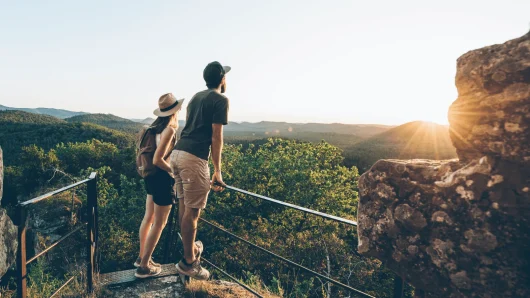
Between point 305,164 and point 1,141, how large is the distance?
61316mm

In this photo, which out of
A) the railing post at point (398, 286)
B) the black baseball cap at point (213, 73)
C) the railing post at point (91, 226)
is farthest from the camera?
the railing post at point (91, 226)

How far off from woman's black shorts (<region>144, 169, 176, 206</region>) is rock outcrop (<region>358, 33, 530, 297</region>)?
2.18 m

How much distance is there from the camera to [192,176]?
3.01 m

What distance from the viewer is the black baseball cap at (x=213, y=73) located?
3.02 meters

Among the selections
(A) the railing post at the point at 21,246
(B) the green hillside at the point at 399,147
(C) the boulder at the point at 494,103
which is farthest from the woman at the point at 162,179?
(B) the green hillside at the point at 399,147

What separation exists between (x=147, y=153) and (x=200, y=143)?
0.65 metres

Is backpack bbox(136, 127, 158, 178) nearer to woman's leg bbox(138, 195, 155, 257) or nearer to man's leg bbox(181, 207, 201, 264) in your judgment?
woman's leg bbox(138, 195, 155, 257)

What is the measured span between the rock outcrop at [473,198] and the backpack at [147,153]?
226cm

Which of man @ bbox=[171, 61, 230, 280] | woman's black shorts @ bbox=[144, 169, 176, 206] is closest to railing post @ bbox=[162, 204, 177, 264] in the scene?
woman's black shorts @ bbox=[144, 169, 176, 206]

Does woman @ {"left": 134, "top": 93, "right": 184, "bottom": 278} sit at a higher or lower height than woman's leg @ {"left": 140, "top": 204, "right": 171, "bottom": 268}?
higher

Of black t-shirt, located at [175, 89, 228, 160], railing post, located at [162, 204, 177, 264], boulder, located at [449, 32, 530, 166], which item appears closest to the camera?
boulder, located at [449, 32, 530, 166]

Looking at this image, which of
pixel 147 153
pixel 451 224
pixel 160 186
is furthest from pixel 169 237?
pixel 451 224

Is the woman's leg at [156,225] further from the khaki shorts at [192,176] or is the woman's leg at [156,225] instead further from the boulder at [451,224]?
the boulder at [451,224]

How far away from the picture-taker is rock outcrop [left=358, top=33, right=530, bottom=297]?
1.35 metres
